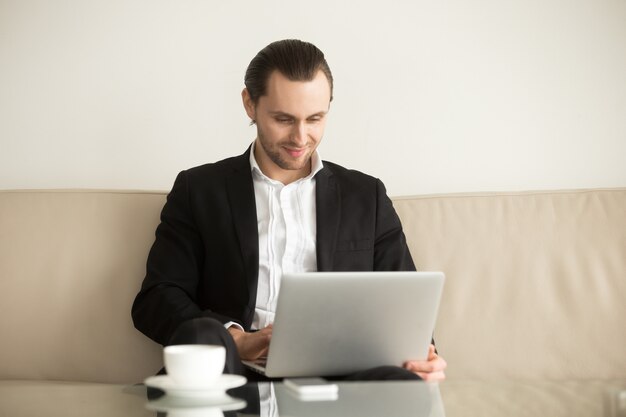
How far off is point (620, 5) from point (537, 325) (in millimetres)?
1129

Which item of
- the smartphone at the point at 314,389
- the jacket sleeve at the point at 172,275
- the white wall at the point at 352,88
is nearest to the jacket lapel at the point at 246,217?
the jacket sleeve at the point at 172,275

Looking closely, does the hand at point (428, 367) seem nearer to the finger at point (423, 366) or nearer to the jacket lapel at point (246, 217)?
the finger at point (423, 366)

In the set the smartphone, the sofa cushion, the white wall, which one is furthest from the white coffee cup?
the white wall

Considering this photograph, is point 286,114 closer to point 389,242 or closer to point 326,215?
point 326,215

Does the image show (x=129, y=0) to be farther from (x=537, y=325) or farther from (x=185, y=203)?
(x=537, y=325)

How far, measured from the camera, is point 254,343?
194 centimetres

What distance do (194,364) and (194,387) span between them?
0.04 meters

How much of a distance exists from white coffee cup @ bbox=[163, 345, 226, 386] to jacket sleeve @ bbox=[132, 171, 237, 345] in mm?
763

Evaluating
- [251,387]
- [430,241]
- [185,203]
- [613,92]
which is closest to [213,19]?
[185,203]

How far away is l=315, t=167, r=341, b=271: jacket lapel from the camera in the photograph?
2219 mm

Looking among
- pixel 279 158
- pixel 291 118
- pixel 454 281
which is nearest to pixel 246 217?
pixel 279 158

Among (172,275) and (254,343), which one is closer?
(254,343)

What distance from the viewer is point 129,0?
2.73 meters

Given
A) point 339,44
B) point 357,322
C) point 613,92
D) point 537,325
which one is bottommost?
point 537,325
